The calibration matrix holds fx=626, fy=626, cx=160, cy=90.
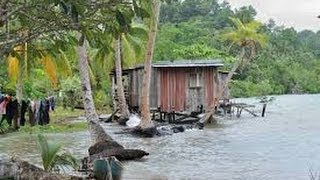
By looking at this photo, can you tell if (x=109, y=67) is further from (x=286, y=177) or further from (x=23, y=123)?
(x=286, y=177)

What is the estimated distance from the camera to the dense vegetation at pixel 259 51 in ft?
220

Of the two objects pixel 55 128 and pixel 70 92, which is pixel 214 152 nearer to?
pixel 55 128

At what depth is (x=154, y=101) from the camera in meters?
30.5

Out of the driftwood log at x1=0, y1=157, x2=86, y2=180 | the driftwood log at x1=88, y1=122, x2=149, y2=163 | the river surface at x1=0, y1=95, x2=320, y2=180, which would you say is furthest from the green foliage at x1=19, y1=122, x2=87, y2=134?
the driftwood log at x1=0, y1=157, x2=86, y2=180

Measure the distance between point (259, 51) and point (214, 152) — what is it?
2148 inches

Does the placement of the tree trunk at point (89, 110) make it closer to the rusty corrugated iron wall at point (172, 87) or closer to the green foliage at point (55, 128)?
the green foliage at point (55, 128)

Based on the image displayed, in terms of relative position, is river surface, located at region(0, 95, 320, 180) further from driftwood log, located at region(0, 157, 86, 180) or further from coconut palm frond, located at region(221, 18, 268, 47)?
coconut palm frond, located at region(221, 18, 268, 47)

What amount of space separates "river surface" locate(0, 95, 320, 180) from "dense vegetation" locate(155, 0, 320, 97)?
3208cm

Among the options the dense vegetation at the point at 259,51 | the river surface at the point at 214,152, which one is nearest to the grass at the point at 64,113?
the river surface at the point at 214,152

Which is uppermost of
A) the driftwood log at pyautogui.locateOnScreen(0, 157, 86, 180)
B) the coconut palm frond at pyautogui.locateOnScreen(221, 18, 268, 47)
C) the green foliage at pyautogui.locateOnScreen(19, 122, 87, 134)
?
the coconut palm frond at pyautogui.locateOnScreen(221, 18, 268, 47)

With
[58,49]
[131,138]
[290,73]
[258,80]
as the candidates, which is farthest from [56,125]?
[290,73]

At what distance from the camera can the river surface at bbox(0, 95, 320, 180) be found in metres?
14.6

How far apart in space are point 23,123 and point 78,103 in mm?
16802

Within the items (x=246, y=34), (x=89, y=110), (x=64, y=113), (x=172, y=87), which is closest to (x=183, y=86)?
(x=172, y=87)
